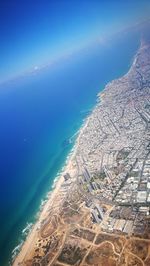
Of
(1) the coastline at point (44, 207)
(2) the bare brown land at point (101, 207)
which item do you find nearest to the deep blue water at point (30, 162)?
(1) the coastline at point (44, 207)

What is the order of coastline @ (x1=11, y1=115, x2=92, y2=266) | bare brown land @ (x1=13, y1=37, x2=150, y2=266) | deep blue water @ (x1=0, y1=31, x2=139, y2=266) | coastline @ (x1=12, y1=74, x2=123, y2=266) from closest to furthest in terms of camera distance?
bare brown land @ (x1=13, y1=37, x2=150, y2=266), coastline @ (x1=12, y1=74, x2=123, y2=266), coastline @ (x1=11, y1=115, x2=92, y2=266), deep blue water @ (x1=0, y1=31, x2=139, y2=266)

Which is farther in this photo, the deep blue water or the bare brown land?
the deep blue water

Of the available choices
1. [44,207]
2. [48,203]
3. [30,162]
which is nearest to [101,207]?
[48,203]

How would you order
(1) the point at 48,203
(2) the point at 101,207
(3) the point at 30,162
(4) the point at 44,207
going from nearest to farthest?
(2) the point at 101,207 < (4) the point at 44,207 < (1) the point at 48,203 < (3) the point at 30,162

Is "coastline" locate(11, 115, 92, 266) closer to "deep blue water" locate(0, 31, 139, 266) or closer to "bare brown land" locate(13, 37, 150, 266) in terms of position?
"bare brown land" locate(13, 37, 150, 266)

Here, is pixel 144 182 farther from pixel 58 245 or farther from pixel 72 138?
pixel 72 138

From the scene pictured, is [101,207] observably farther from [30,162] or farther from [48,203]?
[30,162]

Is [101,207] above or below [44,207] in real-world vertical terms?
below

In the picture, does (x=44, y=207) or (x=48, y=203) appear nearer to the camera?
(x=44, y=207)

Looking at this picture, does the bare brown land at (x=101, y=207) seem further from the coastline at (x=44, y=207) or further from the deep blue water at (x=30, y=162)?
the deep blue water at (x=30, y=162)

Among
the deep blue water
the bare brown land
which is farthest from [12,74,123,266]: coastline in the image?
the deep blue water
